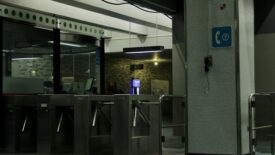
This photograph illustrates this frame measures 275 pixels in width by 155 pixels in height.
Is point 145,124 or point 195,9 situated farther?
point 145,124

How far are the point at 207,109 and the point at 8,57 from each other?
19.8ft

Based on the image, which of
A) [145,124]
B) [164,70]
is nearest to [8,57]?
[145,124]

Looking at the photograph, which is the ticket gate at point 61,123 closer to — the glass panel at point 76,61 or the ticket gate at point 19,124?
the ticket gate at point 19,124

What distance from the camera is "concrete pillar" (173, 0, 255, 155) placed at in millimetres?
4359

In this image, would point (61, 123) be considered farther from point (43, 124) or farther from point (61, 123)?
point (43, 124)

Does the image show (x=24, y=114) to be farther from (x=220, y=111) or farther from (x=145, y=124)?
(x=220, y=111)

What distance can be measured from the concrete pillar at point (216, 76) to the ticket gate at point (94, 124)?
3.39 m

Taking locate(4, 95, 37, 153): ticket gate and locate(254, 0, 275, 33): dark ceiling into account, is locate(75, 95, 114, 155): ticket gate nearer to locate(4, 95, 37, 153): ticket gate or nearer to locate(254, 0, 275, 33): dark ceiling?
locate(4, 95, 37, 153): ticket gate

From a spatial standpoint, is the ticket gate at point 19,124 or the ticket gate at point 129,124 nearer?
the ticket gate at point 129,124

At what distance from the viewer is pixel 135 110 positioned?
722cm

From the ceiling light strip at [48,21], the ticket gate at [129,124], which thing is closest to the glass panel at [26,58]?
the ceiling light strip at [48,21]

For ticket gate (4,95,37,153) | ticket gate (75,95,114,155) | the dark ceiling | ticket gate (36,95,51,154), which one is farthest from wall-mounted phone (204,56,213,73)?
ticket gate (4,95,37,153)

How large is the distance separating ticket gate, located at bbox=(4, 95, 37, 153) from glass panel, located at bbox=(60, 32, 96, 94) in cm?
178

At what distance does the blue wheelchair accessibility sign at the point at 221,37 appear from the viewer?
437 cm
